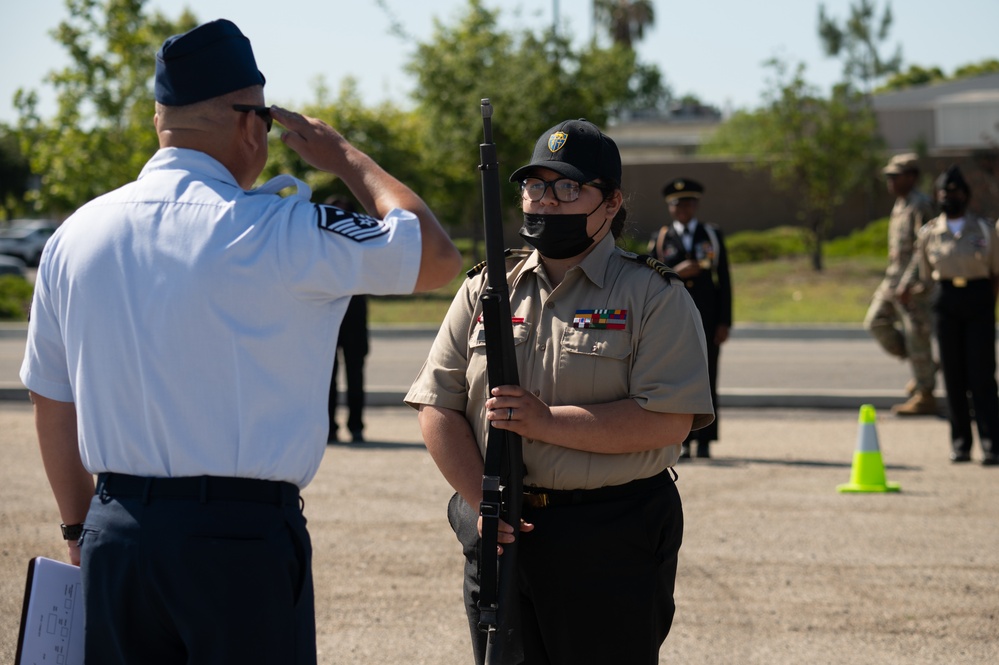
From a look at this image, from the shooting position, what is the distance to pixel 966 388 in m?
9.48

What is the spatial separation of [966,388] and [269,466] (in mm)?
7878

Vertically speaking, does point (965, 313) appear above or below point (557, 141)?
below

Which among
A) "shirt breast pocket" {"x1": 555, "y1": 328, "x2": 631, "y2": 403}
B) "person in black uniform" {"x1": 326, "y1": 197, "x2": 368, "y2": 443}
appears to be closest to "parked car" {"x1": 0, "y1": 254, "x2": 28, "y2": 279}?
"person in black uniform" {"x1": 326, "y1": 197, "x2": 368, "y2": 443}

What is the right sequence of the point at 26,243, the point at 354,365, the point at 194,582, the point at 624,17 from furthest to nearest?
1. the point at 624,17
2. the point at 26,243
3. the point at 354,365
4. the point at 194,582

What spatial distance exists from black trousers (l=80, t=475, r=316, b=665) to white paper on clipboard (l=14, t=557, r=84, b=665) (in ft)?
0.57

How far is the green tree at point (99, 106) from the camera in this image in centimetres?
2503

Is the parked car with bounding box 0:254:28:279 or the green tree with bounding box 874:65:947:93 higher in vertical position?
the green tree with bounding box 874:65:947:93

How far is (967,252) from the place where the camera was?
933cm

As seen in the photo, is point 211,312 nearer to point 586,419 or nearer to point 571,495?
point 586,419

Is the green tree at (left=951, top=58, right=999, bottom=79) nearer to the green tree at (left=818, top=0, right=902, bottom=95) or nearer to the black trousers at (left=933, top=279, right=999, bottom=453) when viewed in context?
the green tree at (left=818, top=0, right=902, bottom=95)

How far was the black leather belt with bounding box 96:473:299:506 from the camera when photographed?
9.03 feet

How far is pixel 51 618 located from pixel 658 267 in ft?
6.18

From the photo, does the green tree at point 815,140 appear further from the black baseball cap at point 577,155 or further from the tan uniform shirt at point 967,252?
the black baseball cap at point 577,155

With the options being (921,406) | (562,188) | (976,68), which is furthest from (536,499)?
(976,68)
